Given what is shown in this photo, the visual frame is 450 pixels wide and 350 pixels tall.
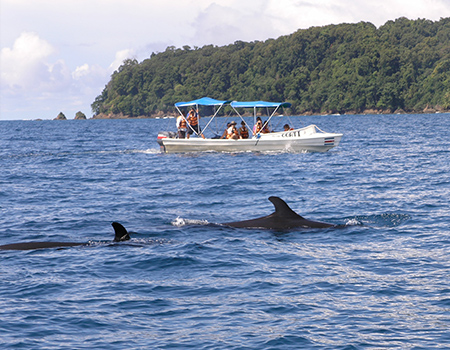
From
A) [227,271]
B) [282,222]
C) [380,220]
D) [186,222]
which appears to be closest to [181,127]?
[186,222]

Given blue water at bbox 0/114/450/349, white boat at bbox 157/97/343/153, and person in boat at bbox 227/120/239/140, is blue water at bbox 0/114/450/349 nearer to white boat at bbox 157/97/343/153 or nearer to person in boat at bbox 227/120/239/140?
white boat at bbox 157/97/343/153

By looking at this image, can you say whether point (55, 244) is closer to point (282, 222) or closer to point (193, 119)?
point (282, 222)

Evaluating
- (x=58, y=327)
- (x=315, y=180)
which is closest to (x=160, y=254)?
(x=58, y=327)

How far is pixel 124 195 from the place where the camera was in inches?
848

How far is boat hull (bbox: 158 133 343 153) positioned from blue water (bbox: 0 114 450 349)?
41.7 ft

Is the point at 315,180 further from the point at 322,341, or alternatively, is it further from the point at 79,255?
the point at 322,341

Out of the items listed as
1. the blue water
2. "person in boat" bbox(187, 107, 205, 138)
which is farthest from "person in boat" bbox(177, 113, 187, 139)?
the blue water

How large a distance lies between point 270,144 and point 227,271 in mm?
24445

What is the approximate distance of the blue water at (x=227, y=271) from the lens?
821 centimetres

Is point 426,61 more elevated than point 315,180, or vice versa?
point 426,61

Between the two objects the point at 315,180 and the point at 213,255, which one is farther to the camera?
the point at 315,180

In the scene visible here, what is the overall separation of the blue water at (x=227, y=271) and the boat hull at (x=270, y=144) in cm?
1270

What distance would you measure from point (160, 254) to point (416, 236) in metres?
5.43

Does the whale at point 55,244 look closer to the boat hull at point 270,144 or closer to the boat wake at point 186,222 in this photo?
the boat wake at point 186,222
